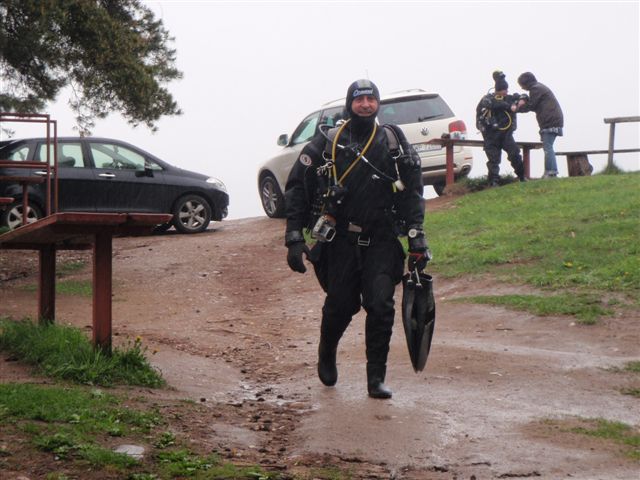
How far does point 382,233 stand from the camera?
322 inches

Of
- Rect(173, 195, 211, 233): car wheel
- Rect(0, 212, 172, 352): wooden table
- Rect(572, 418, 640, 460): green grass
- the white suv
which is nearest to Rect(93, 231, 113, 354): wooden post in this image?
Rect(0, 212, 172, 352): wooden table

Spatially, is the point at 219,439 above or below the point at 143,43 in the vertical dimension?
below

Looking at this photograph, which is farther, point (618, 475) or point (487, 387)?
point (487, 387)

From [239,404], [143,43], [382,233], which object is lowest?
[239,404]

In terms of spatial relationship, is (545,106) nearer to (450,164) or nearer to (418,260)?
(450,164)

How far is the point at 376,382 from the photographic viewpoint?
26.7 ft

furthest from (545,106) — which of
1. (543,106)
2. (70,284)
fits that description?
(70,284)

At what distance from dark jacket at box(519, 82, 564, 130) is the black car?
17.7 feet

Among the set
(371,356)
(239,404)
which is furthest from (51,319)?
(371,356)

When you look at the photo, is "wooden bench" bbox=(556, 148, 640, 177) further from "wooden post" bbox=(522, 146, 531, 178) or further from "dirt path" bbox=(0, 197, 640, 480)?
"dirt path" bbox=(0, 197, 640, 480)

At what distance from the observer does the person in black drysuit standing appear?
814 cm

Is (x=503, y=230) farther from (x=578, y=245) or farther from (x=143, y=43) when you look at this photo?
(x=143, y=43)

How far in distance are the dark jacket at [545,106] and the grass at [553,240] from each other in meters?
0.99

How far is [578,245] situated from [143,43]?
7.64m
